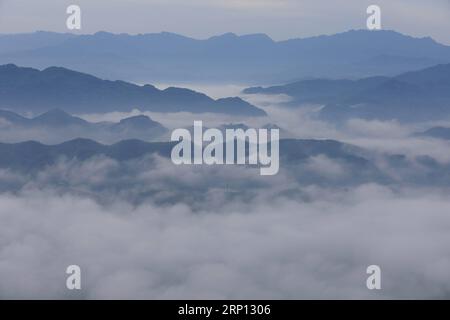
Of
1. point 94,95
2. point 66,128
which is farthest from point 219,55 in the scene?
point 66,128

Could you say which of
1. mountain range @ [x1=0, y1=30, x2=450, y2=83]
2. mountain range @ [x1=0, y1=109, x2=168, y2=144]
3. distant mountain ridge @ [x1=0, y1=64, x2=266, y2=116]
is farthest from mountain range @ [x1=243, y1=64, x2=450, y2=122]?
mountain range @ [x1=0, y1=109, x2=168, y2=144]

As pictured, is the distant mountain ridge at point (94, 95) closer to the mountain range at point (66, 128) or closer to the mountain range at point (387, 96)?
the mountain range at point (66, 128)

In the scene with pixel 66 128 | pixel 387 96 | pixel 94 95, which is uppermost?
pixel 387 96

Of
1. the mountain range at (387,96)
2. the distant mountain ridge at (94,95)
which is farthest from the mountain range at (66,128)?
the mountain range at (387,96)

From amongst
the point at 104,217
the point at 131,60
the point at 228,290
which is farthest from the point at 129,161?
the point at 228,290

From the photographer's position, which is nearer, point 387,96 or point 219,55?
point 219,55

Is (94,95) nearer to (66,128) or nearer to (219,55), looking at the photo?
(66,128)
